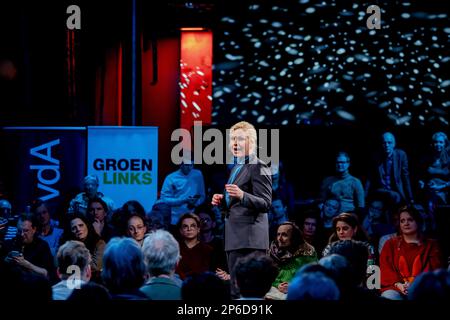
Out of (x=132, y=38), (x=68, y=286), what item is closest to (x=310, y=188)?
(x=132, y=38)

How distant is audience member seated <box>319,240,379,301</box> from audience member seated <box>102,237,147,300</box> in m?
0.79

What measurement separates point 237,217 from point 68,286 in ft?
3.57

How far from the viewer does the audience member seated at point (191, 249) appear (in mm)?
5746

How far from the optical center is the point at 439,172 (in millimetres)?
7883

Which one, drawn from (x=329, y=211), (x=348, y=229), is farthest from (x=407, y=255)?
(x=329, y=211)

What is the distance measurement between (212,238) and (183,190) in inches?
47.2

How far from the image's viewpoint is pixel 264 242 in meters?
4.49

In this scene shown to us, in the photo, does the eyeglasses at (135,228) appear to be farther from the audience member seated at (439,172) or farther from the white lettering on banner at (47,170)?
the audience member seated at (439,172)

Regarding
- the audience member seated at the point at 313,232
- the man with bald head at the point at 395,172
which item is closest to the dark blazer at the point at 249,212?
the audience member seated at the point at 313,232

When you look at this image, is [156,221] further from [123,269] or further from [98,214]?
[123,269]

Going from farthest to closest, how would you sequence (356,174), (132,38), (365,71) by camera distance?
(365,71), (356,174), (132,38)

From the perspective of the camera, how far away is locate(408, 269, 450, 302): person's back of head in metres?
2.76
